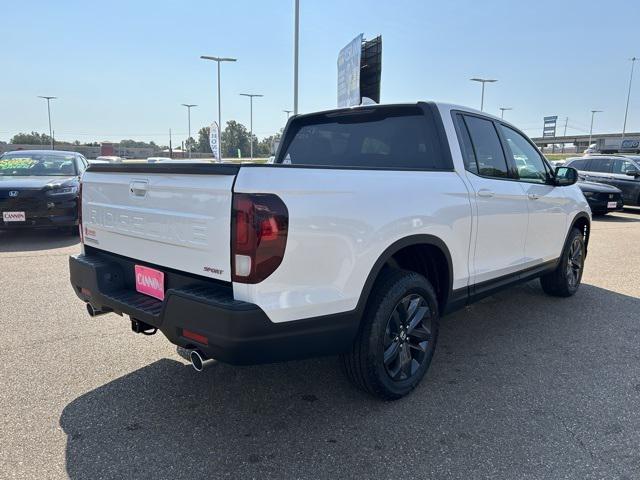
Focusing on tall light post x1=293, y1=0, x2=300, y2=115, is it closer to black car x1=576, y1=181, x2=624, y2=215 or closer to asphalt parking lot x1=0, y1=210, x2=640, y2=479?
black car x1=576, y1=181, x2=624, y2=215

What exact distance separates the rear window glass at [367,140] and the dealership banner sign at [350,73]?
46.5 ft

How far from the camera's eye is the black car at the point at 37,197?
7.53 metres

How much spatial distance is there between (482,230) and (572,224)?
221 cm

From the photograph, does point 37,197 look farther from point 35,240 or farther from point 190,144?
point 190,144

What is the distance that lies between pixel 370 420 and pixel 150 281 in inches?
58.8

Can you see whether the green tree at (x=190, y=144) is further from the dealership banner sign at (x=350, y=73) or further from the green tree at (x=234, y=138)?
the dealership banner sign at (x=350, y=73)

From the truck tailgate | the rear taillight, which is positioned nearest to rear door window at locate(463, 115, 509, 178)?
the rear taillight

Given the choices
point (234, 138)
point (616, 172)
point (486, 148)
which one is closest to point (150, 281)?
point (486, 148)

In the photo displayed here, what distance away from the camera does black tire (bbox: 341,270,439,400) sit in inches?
108

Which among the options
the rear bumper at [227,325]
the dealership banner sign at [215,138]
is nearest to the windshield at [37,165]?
the rear bumper at [227,325]

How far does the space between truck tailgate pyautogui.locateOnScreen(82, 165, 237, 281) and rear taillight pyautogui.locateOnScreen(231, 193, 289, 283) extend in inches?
2.2

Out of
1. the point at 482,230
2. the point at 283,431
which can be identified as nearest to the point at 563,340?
the point at 482,230

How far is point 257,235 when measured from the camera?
218 cm

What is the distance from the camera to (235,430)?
105 inches
